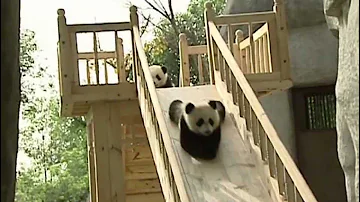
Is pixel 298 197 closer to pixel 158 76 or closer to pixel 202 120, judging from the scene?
pixel 202 120

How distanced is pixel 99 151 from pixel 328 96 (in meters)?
3.10

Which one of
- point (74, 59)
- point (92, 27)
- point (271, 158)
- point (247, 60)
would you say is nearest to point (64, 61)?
point (74, 59)

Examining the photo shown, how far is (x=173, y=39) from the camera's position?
42.6 ft

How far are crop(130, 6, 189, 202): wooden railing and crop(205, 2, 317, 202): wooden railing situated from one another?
1.93 ft

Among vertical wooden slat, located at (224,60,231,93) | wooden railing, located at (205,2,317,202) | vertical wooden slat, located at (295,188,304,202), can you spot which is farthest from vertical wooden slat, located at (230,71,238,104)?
vertical wooden slat, located at (295,188,304,202)

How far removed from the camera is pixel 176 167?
3.82 meters

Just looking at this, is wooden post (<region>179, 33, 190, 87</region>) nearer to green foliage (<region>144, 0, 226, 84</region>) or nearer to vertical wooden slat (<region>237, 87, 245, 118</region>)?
vertical wooden slat (<region>237, 87, 245, 118</region>)

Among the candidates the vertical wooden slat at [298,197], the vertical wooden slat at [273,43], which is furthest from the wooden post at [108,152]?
the vertical wooden slat at [298,197]

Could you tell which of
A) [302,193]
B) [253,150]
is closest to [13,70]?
[302,193]

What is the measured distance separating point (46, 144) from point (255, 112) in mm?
10677

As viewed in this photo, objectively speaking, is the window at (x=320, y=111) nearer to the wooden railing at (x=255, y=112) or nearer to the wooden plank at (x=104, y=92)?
the wooden railing at (x=255, y=112)

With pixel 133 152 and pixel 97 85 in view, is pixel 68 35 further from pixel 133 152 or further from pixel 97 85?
pixel 133 152

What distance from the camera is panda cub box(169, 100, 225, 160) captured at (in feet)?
15.2

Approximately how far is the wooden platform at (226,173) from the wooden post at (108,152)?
82 centimetres
